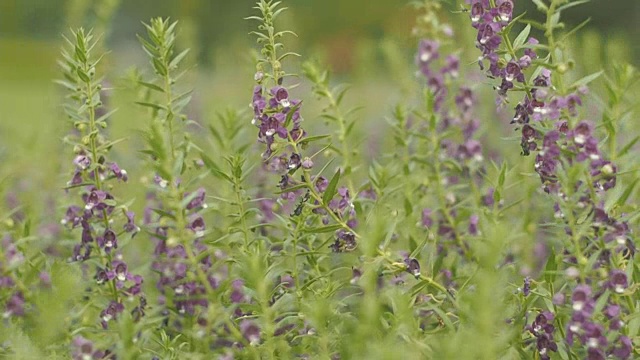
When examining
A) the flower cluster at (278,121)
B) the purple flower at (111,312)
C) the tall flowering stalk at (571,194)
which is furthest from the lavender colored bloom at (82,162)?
the tall flowering stalk at (571,194)

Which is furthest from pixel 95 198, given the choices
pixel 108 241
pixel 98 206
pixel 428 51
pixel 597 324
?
pixel 428 51

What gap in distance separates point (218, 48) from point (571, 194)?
26.7 ft

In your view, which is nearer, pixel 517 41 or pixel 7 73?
pixel 517 41

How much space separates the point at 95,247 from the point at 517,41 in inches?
49.9

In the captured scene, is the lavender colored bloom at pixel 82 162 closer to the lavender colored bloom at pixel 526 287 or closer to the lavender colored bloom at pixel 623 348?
the lavender colored bloom at pixel 526 287

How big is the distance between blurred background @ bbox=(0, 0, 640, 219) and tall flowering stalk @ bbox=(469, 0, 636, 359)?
1678 mm

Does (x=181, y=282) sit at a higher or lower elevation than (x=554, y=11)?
lower

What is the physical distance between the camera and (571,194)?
7.04 ft

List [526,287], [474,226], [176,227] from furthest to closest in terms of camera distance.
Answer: [474,226] → [176,227] → [526,287]

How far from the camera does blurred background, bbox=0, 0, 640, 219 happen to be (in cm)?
614

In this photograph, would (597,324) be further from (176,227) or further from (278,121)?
(176,227)

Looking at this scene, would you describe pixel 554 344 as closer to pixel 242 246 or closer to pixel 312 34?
pixel 242 246

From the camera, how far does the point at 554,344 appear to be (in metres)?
2.26

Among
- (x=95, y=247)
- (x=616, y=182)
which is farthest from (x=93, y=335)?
(x=616, y=182)
